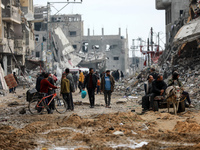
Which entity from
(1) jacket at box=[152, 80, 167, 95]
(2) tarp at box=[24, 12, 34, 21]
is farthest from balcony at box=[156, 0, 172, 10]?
(1) jacket at box=[152, 80, 167, 95]

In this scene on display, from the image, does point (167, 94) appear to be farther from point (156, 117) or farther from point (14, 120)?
point (14, 120)

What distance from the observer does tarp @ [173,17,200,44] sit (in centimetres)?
2067

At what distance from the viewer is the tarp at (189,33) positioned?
67.8ft

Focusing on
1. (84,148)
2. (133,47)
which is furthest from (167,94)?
(133,47)

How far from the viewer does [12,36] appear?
3738cm

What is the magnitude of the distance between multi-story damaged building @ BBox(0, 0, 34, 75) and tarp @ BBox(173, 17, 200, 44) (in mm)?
15654

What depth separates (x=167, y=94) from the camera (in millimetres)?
11852

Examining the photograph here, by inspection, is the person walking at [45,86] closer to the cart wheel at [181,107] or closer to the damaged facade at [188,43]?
the cart wheel at [181,107]

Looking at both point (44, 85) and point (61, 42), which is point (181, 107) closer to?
point (44, 85)

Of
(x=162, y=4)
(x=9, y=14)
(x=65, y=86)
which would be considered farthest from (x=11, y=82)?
(x=162, y=4)

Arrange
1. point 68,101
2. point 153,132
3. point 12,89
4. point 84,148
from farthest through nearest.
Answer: point 12,89 < point 68,101 < point 153,132 < point 84,148

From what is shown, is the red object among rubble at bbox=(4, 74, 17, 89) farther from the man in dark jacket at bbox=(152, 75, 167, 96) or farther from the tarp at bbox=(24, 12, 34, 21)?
the tarp at bbox=(24, 12, 34, 21)

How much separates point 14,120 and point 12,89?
46.7 ft

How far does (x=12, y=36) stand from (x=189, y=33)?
70.7 ft
